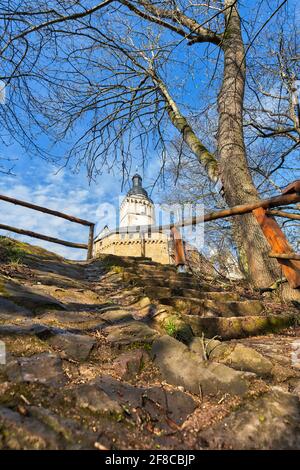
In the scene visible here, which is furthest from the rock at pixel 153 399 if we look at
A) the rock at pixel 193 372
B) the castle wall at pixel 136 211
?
the castle wall at pixel 136 211

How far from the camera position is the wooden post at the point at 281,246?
277cm

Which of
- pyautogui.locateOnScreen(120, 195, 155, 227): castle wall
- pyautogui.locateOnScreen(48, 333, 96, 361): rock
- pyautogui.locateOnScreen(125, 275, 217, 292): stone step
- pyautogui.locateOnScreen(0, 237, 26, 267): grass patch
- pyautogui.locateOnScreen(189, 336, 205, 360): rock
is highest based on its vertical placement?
pyautogui.locateOnScreen(120, 195, 155, 227): castle wall

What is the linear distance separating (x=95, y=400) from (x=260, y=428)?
0.68 m

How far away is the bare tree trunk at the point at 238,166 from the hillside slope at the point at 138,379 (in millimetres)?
1863

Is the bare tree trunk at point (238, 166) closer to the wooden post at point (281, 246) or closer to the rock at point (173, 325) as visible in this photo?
the wooden post at point (281, 246)

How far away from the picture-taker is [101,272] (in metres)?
5.77

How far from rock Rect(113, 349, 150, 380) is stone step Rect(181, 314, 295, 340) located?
738 millimetres

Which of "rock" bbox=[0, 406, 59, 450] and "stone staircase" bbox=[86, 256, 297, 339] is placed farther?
"stone staircase" bbox=[86, 256, 297, 339]

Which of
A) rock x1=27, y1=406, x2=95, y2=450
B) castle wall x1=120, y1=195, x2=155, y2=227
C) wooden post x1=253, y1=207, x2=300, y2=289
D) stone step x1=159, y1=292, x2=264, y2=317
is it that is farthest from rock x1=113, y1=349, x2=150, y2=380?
castle wall x1=120, y1=195, x2=155, y2=227

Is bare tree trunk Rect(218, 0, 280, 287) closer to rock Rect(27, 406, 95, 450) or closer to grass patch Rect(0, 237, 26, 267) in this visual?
grass patch Rect(0, 237, 26, 267)

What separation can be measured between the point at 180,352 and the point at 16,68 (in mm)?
3818

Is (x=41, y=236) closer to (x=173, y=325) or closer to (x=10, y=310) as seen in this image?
(x=10, y=310)

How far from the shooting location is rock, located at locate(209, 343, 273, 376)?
1.82 metres

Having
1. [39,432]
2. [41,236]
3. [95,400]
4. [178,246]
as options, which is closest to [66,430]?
[39,432]
